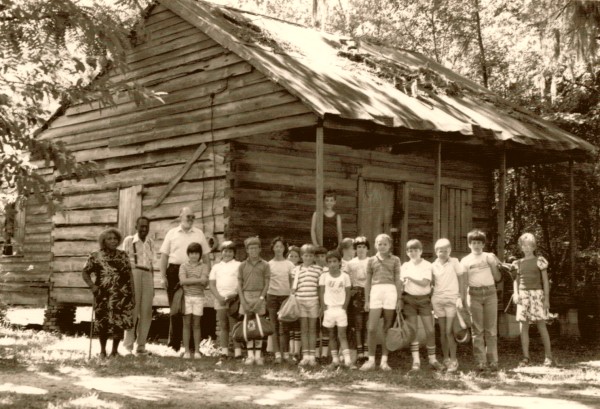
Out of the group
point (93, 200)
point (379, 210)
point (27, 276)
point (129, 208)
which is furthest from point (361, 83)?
point (27, 276)

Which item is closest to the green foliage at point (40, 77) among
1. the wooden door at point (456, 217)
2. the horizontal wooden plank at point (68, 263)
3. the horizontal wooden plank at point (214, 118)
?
the horizontal wooden plank at point (214, 118)

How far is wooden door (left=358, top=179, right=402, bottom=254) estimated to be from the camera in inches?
639

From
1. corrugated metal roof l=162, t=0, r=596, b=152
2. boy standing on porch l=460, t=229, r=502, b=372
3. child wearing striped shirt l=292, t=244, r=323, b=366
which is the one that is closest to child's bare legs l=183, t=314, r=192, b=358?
child wearing striped shirt l=292, t=244, r=323, b=366

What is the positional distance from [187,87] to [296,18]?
2010 cm

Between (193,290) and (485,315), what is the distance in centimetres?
397

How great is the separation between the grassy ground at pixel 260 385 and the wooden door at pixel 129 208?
4.92m

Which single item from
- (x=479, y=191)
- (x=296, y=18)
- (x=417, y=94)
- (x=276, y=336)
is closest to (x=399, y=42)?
(x=296, y=18)

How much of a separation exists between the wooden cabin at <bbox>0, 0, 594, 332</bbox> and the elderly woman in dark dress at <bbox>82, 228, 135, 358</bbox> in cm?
269

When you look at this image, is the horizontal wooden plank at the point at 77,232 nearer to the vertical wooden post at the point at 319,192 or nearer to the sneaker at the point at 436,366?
the vertical wooden post at the point at 319,192

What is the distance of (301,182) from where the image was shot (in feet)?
50.8

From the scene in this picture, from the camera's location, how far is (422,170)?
56.7 ft

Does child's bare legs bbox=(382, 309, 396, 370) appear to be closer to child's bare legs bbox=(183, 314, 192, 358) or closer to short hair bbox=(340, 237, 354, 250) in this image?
short hair bbox=(340, 237, 354, 250)

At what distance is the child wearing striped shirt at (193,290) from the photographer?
11664mm

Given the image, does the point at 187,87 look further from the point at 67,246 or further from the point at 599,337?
the point at 599,337
